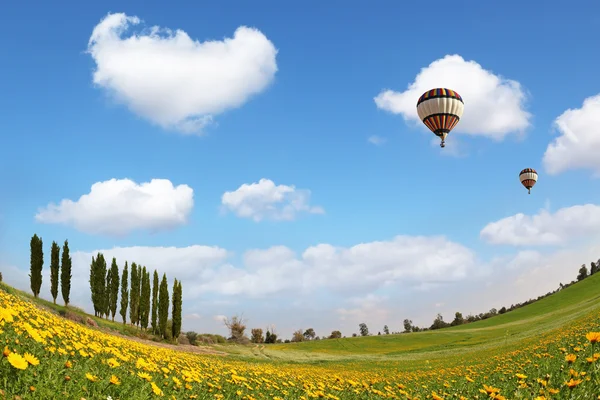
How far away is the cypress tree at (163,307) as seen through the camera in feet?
202

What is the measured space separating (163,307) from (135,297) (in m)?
4.84

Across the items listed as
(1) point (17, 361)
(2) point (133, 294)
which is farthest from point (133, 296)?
(1) point (17, 361)

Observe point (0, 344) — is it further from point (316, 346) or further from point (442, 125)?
point (316, 346)

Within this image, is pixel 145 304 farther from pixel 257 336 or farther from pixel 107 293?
pixel 257 336

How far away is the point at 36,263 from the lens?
54.9 m

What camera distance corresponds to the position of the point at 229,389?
7.15 metres

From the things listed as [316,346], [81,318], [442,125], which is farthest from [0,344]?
[316,346]

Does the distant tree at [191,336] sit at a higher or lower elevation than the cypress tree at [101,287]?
lower

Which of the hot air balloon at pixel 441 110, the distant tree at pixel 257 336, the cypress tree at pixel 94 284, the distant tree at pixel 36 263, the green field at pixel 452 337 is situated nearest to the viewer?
the hot air balloon at pixel 441 110

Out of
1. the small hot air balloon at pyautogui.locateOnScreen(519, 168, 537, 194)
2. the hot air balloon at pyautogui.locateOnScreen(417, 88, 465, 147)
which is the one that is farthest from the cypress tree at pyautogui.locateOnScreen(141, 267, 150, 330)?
the small hot air balloon at pyautogui.locateOnScreen(519, 168, 537, 194)

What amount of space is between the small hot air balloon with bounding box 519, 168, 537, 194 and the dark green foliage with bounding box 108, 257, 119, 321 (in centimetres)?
6036

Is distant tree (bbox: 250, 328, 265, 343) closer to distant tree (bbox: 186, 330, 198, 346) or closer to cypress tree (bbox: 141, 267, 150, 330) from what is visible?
distant tree (bbox: 186, 330, 198, 346)

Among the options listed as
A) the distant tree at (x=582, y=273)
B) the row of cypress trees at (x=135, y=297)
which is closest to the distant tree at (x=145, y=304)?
the row of cypress trees at (x=135, y=297)

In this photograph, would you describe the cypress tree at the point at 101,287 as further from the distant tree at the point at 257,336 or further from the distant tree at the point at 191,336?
the distant tree at the point at 257,336
